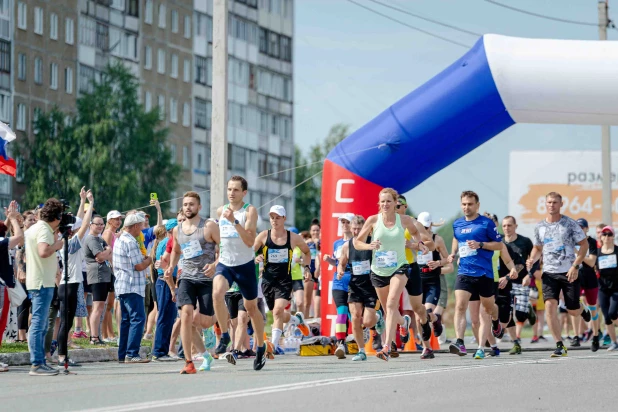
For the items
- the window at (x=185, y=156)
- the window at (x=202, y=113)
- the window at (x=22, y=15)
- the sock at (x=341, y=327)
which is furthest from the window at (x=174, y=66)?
the sock at (x=341, y=327)

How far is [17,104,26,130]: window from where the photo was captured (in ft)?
225

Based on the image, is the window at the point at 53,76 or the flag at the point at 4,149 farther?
the window at the point at 53,76

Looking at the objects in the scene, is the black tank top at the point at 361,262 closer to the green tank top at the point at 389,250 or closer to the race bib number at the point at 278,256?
the race bib number at the point at 278,256

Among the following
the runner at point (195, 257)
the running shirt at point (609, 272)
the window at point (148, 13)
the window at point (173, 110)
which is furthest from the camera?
the window at point (173, 110)

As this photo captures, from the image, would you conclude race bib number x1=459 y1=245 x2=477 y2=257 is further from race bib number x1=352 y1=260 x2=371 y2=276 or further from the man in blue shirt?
race bib number x1=352 y1=260 x2=371 y2=276

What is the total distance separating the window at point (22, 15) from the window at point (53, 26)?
217cm

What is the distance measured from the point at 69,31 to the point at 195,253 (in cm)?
5924

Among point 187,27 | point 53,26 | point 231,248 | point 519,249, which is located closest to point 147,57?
point 187,27

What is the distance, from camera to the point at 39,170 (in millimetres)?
68625

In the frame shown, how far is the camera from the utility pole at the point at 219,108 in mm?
22219

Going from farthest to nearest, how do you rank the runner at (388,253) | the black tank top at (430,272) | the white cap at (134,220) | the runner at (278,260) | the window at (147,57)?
the window at (147,57) → the black tank top at (430,272) → the runner at (278,260) → the white cap at (134,220) → the runner at (388,253)

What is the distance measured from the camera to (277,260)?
18.0 metres

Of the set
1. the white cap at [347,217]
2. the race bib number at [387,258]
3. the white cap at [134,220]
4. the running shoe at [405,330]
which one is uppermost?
the white cap at [347,217]

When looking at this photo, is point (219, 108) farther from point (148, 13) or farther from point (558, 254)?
point (148, 13)
